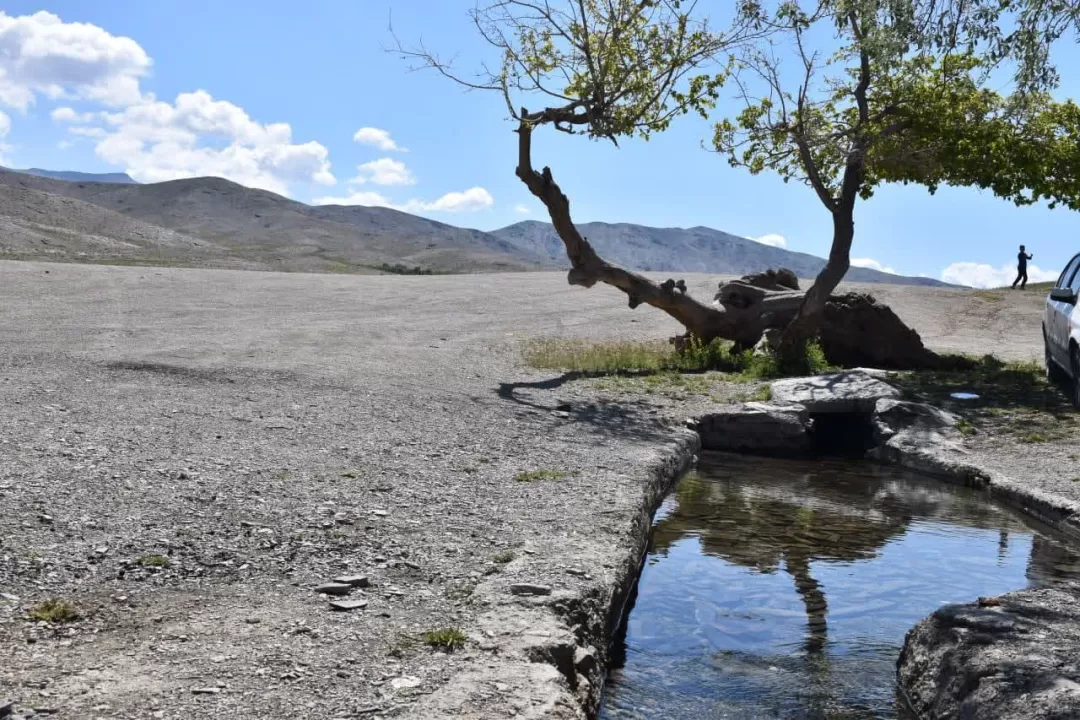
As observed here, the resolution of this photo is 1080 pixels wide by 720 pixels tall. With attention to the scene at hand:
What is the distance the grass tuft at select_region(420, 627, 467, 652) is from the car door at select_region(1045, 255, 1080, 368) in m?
11.5

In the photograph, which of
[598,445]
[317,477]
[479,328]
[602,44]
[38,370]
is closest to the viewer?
[317,477]

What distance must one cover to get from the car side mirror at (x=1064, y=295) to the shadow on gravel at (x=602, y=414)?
5604mm

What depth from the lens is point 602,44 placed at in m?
17.2

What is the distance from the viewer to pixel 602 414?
13.2 metres

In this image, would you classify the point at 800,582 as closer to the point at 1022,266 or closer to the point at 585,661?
the point at 585,661

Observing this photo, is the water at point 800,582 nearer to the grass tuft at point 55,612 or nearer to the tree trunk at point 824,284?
the grass tuft at point 55,612

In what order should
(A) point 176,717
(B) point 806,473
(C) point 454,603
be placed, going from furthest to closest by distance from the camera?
1. (B) point 806,473
2. (C) point 454,603
3. (A) point 176,717

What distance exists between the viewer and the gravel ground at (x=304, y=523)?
440 centimetres

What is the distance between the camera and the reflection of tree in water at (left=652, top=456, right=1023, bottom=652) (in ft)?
27.1

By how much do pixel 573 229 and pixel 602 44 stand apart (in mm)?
3092

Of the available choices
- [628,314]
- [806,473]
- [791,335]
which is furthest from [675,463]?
[628,314]

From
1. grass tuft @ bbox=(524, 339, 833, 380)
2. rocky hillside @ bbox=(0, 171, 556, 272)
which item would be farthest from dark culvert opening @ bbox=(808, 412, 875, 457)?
rocky hillside @ bbox=(0, 171, 556, 272)

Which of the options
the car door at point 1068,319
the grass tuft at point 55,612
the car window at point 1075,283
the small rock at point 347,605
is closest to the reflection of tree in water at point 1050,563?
the small rock at point 347,605

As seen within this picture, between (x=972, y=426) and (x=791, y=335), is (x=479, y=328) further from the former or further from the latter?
(x=972, y=426)
